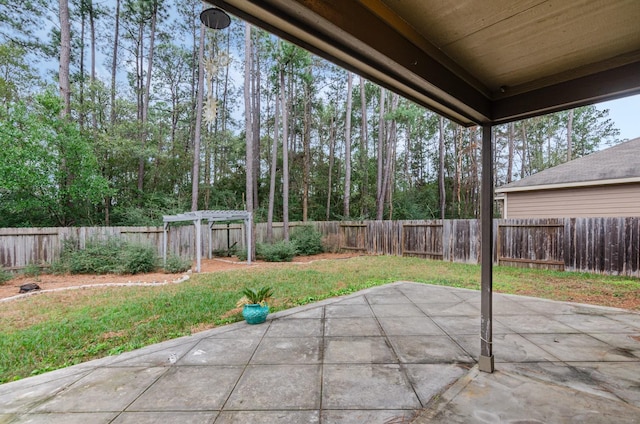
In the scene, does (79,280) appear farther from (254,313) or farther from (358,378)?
(358,378)

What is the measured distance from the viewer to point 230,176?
656 inches

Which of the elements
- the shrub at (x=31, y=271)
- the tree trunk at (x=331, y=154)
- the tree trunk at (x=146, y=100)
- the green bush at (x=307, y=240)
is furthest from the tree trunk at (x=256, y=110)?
the shrub at (x=31, y=271)

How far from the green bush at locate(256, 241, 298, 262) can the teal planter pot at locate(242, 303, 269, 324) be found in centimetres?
639

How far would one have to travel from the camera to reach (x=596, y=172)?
8.15 metres

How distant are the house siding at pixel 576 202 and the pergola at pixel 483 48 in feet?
27.8

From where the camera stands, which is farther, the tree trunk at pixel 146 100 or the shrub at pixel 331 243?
the tree trunk at pixel 146 100

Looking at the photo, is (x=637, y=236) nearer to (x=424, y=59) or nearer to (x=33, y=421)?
(x=424, y=59)

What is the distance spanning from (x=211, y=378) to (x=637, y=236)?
858 centimetres

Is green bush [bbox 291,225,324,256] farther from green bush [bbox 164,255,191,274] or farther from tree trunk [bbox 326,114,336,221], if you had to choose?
tree trunk [bbox 326,114,336,221]

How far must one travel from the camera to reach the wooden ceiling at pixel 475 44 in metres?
1.19

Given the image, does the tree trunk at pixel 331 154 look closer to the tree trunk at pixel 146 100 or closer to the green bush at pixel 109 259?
the tree trunk at pixel 146 100

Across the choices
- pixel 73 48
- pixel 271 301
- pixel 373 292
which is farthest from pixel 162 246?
pixel 73 48

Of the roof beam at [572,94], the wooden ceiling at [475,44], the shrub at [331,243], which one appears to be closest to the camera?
the wooden ceiling at [475,44]

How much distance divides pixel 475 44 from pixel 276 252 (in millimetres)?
8971
